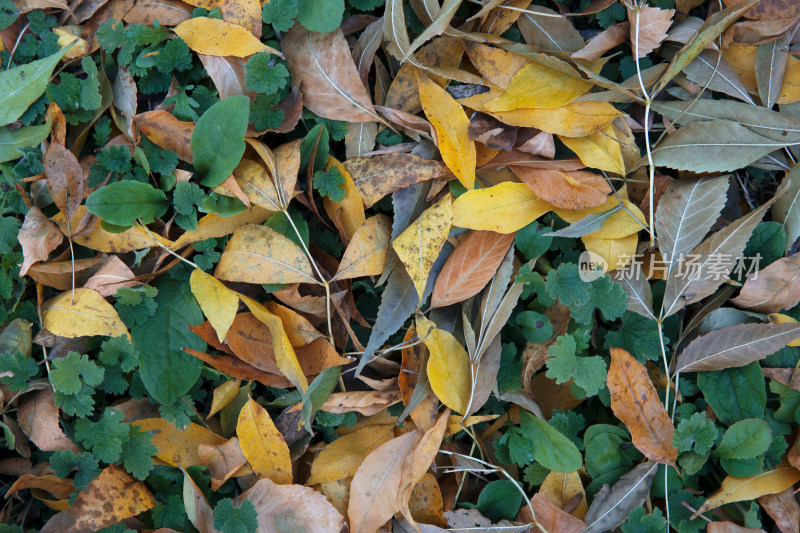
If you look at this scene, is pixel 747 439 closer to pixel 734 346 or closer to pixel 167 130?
pixel 734 346

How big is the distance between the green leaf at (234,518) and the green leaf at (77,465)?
0.37 metres

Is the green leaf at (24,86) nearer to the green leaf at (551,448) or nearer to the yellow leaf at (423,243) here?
the yellow leaf at (423,243)

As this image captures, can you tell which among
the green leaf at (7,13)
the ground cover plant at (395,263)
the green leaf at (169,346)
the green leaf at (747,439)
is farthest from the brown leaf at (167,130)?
the green leaf at (747,439)

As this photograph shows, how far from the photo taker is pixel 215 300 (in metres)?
1.58

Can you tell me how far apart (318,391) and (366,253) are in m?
0.39

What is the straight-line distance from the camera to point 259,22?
1619 millimetres

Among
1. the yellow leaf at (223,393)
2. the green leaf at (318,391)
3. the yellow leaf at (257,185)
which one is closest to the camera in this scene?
the green leaf at (318,391)

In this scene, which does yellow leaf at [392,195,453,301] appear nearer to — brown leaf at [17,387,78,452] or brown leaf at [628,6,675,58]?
brown leaf at [628,6,675,58]

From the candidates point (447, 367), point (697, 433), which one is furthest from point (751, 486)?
point (447, 367)

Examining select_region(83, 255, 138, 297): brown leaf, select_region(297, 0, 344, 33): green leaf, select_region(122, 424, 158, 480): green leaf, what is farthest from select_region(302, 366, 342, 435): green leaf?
select_region(297, 0, 344, 33): green leaf

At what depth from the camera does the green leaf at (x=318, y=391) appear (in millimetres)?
1487

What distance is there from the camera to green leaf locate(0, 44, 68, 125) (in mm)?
1649

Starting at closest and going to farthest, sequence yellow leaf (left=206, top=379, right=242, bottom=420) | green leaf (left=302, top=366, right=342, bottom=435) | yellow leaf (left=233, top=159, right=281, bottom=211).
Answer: green leaf (left=302, top=366, right=342, bottom=435) < yellow leaf (left=233, top=159, right=281, bottom=211) < yellow leaf (left=206, top=379, right=242, bottom=420)

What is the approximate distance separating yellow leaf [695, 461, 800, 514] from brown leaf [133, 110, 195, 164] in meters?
1.73
